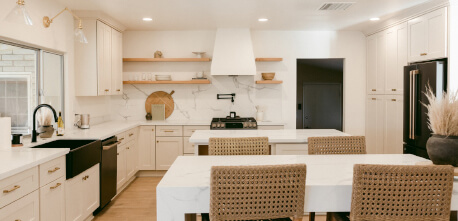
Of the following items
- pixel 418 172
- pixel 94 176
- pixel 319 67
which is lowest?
pixel 94 176

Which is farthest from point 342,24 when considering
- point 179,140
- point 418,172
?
point 418,172

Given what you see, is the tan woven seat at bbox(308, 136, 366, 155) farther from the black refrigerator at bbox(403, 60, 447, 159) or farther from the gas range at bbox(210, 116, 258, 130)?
the gas range at bbox(210, 116, 258, 130)

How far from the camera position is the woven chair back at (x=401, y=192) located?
170 cm

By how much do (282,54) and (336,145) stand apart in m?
3.52

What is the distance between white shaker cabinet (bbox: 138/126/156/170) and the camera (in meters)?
5.58

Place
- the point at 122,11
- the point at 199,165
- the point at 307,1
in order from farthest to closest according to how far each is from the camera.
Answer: the point at 122,11 → the point at 307,1 → the point at 199,165

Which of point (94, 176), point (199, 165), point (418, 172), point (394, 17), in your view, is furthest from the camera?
point (394, 17)

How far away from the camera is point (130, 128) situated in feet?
16.4

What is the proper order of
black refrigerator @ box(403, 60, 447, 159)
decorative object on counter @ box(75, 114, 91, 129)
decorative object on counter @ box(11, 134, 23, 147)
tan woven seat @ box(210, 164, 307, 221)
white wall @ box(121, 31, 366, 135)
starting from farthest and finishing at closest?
white wall @ box(121, 31, 366, 135) < decorative object on counter @ box(75, 114, 91, 129) < black refrigerator @ box(403, 60, 447, 159) < decorative object on counter @ box(11, 134, 23, 147) < tan woven seat @ box(210, 164, 307, 221)

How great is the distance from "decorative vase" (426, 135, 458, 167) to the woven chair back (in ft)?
1.31

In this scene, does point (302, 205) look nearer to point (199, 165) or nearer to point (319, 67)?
point (199, 165)

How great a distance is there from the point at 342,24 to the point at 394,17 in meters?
0.78

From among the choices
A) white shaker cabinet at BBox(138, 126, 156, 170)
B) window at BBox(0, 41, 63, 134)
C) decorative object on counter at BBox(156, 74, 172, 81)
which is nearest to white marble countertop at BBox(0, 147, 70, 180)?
window at BBox(0, 41, 63, 134)

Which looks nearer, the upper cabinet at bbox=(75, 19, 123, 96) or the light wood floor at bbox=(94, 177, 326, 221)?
the light wood floor at bbox=(94, 177, 326, 221)
